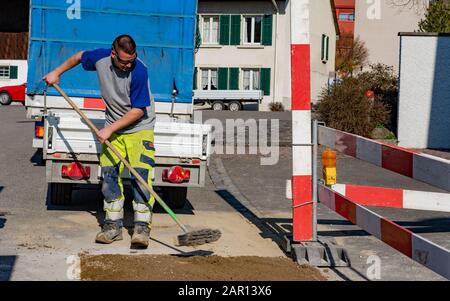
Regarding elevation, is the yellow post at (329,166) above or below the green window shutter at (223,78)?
below

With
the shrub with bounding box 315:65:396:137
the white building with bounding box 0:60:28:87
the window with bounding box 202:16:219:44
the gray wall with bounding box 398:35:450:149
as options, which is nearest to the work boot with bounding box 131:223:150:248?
the shrub with bounding box 315:65:396:137

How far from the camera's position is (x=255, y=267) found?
23.4 feet

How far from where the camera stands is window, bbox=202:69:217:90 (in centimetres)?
4569

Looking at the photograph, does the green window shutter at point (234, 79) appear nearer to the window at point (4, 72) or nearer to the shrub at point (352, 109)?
the window at point (4, 72)

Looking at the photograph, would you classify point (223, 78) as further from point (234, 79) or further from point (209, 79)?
point (209, 79)

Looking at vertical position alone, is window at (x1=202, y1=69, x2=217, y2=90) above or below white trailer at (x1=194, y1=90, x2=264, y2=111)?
above

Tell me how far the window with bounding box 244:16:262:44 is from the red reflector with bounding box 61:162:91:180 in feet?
121

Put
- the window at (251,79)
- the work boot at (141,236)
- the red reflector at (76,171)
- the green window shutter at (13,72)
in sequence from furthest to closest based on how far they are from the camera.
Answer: the green window shutter at (13,72), the window at (251,79), the red reflector at (76,171), the work boot at (141,236)

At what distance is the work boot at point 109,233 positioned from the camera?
7992 mm

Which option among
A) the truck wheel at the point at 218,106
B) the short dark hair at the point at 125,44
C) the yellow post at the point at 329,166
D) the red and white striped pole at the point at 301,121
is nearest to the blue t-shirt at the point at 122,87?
the short dark hair at the point at 125,44

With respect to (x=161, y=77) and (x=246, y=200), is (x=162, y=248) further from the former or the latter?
(x=161, y=77)

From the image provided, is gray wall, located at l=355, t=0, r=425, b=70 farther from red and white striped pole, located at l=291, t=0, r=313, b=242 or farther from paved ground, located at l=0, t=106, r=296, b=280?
red and white striped pole, located at l=291, t=0, r=313, b=242

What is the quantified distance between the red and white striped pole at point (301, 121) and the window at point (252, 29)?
124 feet

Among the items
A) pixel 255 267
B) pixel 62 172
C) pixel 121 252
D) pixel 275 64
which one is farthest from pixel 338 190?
pixel 275 64
